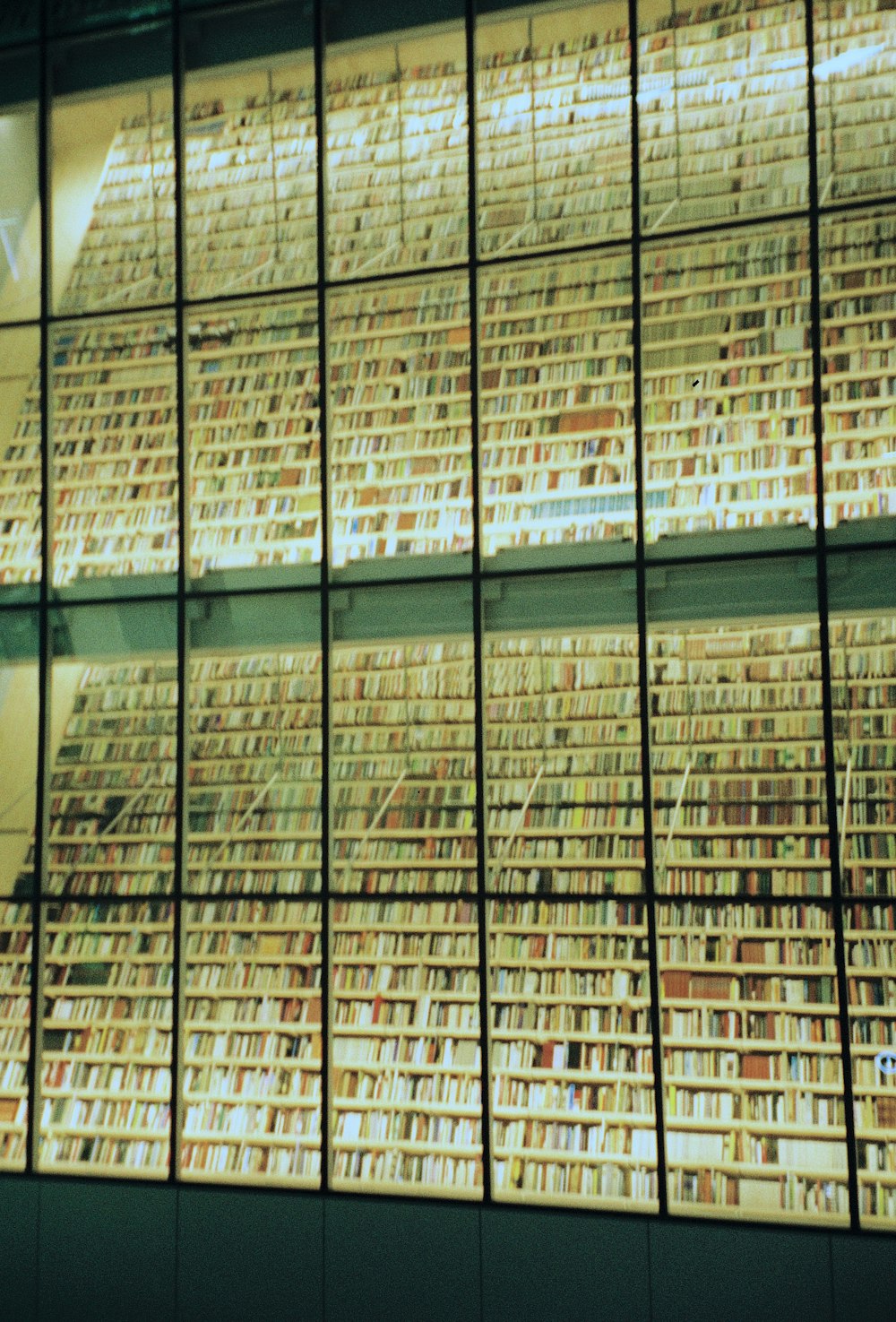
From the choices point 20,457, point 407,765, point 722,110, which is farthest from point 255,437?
point 722,110

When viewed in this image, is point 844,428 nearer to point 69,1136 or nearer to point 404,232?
point 404,232

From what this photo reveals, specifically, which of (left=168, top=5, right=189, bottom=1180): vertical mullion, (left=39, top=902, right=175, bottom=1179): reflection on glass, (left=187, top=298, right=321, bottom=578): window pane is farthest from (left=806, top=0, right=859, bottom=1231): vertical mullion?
(left=39, top=902, right=175, bottom=1179): reflection on glass

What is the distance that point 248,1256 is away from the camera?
4.43 metres

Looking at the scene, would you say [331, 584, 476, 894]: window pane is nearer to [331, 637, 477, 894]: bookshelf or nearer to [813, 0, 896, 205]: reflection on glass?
[331, 637, 477, 894]: bookshelf

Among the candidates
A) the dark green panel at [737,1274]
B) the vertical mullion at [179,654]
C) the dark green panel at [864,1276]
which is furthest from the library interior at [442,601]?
the dark green panel at [864,1276]

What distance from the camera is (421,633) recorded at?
15.1 ft

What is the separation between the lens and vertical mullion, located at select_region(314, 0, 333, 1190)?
446 cm

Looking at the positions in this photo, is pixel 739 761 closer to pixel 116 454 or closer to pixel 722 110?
pixel 722 110

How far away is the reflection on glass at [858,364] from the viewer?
16.1ft

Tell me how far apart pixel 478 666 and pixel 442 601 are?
0.31 m

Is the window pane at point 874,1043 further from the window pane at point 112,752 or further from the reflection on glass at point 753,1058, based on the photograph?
the window pane at point 112,752

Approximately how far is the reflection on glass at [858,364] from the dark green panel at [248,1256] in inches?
136

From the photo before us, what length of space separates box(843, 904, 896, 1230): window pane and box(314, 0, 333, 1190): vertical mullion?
1982mm

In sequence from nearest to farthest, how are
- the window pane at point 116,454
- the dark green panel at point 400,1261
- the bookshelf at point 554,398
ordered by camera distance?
the dark green panel at point 400,1261 → the bookshelf at point 554,398 → the window pane at point 116,454
